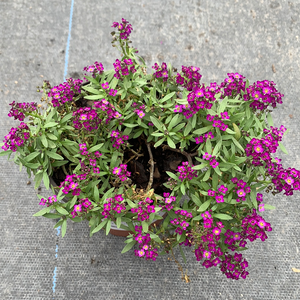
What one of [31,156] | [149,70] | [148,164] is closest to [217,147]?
[148,164]

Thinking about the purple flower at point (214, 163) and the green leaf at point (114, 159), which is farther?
the green leaf at point (114, 159)

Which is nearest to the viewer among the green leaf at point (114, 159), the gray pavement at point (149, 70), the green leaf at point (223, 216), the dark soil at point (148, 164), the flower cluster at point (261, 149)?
the flower cluster at point (261, 149)

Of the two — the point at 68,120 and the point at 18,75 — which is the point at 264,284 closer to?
the point at 68,120

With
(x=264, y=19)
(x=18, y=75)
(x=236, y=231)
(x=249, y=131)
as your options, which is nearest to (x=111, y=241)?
(x=236, y=231)

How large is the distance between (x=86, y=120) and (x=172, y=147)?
0.41 metres

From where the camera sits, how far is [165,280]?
1952 millimetres

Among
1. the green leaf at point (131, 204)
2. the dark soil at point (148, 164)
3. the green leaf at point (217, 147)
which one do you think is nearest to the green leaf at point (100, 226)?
the green leaf at point (131, 204)

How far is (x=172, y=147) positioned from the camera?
1342 mm

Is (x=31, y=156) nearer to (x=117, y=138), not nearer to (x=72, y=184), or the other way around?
(x=72, y=184)

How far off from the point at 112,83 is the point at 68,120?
0.29 metres

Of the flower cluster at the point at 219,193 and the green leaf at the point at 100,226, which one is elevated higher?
the flower cluster at the point at 219,193

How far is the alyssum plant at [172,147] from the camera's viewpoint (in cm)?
124

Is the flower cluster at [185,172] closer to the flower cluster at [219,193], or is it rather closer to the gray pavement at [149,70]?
the flower cluster at [219,193]

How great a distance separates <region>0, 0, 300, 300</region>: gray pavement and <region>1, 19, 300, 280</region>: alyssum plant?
71 centimetres
